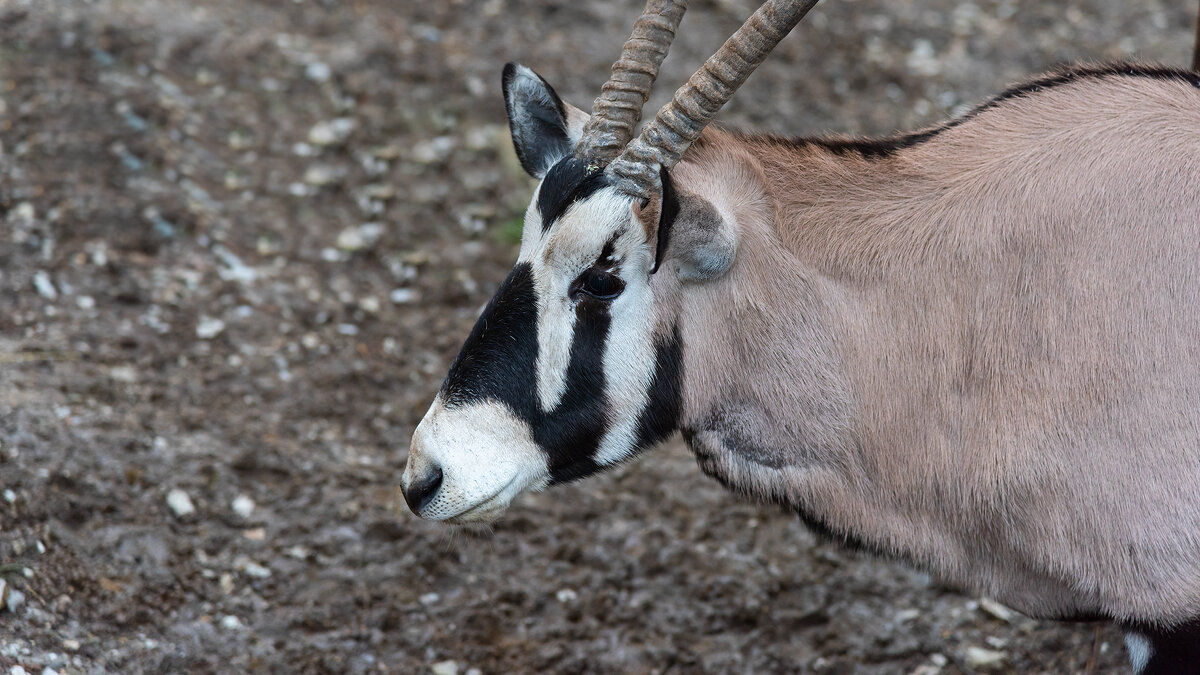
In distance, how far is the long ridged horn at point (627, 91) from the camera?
334cm

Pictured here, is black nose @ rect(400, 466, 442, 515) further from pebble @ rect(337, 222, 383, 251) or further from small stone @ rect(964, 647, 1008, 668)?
pebble @ rect(337, 222, 383, 251)

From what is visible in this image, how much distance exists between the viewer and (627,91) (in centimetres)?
337

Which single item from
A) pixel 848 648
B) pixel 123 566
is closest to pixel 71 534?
pixel 123 566

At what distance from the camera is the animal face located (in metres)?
3.28

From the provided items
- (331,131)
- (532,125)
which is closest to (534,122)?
(532,125)

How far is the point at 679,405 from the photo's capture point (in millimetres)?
3477

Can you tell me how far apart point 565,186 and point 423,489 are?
104 centimetres

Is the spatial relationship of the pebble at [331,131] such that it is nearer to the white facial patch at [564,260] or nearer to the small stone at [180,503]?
the small stone at [180,503]

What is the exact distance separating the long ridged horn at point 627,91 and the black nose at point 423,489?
1085 millimetres

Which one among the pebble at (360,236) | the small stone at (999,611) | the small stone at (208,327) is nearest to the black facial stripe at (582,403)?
the small stone at (999,611)

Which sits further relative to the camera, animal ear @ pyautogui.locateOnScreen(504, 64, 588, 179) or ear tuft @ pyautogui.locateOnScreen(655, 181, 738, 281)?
animal ear @ pyautogui.locateOnScreen(504, 64, 588, 179)

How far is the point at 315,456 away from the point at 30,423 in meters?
1.25

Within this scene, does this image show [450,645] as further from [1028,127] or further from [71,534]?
[1028,127]

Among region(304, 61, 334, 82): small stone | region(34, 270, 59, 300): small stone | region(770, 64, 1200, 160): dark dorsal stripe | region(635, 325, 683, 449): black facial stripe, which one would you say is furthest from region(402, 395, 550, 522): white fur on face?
region(304, 61, 334, 82): small stone
